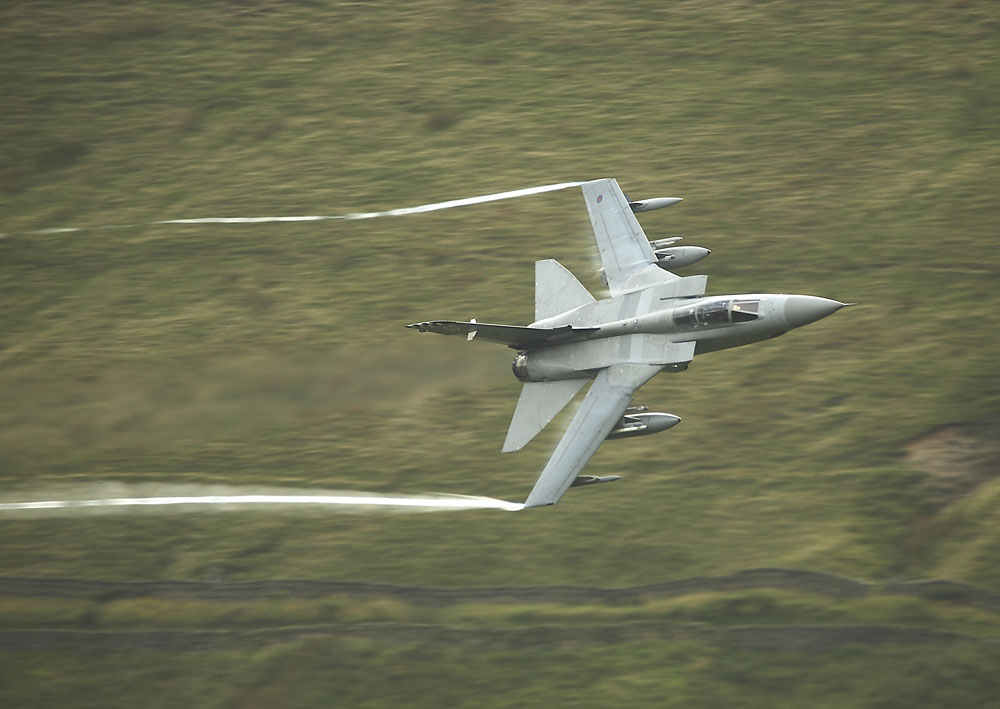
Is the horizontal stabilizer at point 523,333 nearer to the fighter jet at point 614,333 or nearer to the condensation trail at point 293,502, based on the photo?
the fighter jet at point 614,333

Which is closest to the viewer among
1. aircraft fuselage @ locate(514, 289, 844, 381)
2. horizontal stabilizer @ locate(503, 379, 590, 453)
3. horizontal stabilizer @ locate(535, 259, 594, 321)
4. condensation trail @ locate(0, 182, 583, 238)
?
aircraft fuselage @ locate(514, 289, 844, 381)

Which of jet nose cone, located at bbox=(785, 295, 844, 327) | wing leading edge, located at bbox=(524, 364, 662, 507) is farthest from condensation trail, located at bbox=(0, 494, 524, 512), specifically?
jet nose cone, located at bbox=(785, 295, 844, 327)

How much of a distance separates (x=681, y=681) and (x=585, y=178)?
23686mm

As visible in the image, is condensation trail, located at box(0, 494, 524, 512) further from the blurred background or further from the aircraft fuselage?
the aircraft fuselage

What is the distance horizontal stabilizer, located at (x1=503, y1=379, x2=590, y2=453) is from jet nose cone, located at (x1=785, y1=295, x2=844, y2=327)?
6419 mm

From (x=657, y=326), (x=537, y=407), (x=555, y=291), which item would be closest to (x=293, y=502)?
(x=537, y=407)

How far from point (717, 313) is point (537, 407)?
6.28 metres

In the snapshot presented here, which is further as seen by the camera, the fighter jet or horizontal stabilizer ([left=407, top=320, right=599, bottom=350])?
horizontal stabilizer ([left=407, top=320, right=599, bottom=350])

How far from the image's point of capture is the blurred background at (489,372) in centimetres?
3434

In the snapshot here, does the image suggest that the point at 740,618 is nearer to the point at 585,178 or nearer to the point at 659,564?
the point at 659,564

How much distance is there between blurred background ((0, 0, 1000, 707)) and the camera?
34.3 metres

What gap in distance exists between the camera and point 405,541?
3744 centimetres

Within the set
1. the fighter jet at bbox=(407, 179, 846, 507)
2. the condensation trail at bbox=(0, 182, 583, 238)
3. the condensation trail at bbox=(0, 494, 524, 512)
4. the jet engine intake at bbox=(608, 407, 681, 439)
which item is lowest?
the condensation trail at bbox=(0, 494, 524, 512)

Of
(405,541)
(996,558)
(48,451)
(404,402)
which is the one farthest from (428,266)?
(996,558)
